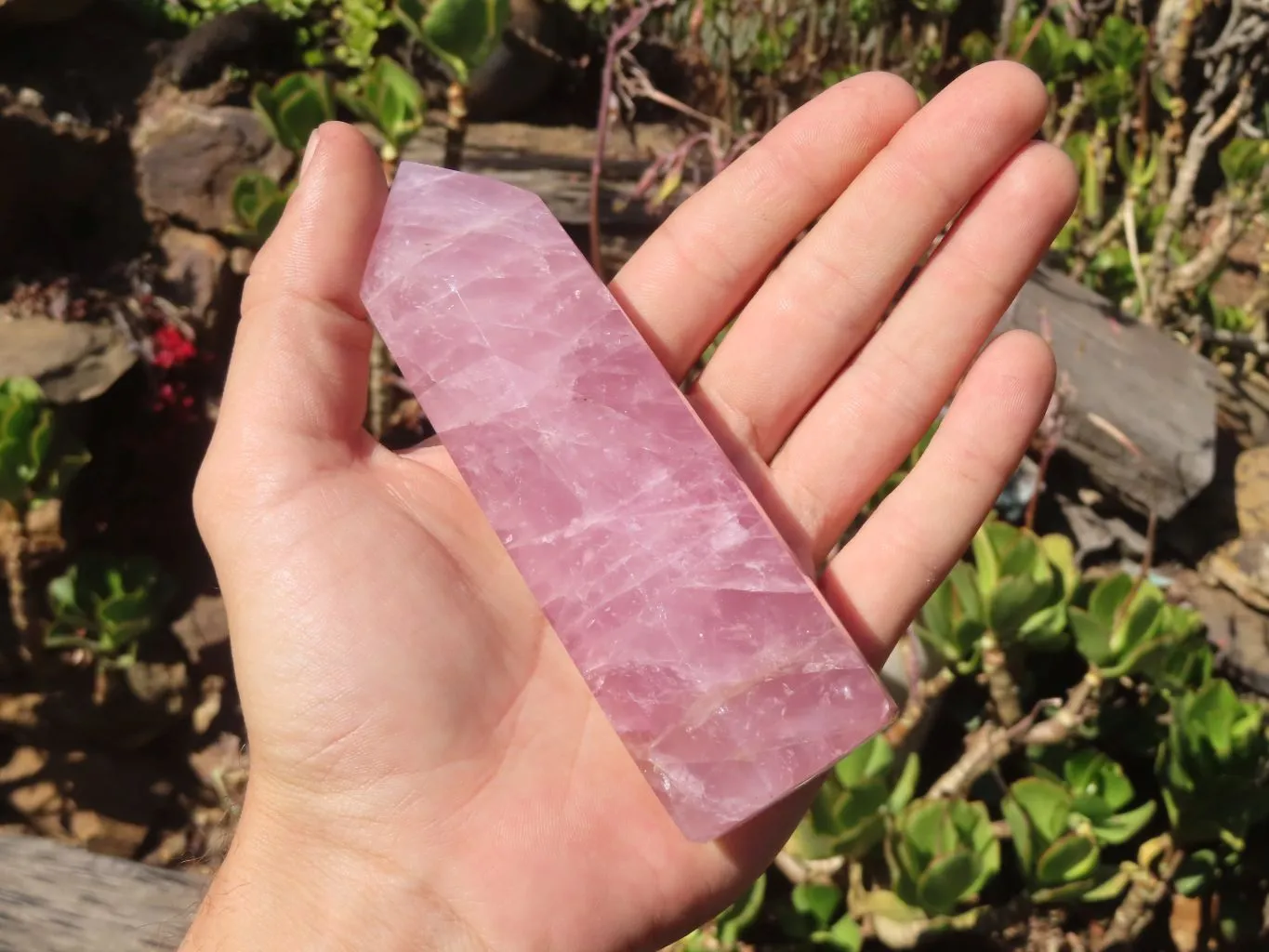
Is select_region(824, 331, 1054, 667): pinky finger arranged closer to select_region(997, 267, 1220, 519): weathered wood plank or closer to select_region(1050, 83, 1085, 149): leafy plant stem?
select_region(997, 267, 1220, 519): weathered wood plank

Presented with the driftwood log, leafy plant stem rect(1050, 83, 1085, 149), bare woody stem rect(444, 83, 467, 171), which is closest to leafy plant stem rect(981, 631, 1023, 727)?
the driftwood log

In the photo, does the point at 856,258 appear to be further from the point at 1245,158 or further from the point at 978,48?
the point at 978,48

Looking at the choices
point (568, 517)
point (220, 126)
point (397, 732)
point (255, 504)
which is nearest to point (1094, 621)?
point (568, 517)

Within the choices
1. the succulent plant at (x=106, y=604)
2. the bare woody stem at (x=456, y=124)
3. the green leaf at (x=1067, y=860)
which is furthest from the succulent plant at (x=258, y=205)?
the green leaf at (x=1067, y=860)

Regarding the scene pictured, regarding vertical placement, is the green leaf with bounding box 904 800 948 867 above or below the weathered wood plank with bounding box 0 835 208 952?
above

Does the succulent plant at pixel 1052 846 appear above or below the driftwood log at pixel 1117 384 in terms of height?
below

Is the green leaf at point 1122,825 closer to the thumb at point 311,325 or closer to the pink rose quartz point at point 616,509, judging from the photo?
the pink rose quartz point at point 616,509
